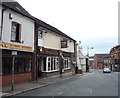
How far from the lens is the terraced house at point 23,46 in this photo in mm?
16123

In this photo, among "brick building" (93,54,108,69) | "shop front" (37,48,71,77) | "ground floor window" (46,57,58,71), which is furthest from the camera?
"brick building" (93,54,108,69)

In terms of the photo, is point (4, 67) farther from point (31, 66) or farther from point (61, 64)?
point (61, 64)

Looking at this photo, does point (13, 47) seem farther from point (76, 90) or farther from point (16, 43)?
point (76, 90)

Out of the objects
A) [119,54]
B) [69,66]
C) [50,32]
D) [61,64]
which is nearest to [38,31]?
[50,32]

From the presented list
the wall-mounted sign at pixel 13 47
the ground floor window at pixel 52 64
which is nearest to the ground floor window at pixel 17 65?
the wall-mounted sign at pixel 13 47

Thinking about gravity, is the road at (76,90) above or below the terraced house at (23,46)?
below

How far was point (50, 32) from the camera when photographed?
26.8m

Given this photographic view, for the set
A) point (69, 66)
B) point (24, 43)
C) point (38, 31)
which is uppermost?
point (38, 31)

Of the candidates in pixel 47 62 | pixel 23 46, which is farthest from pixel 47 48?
pixel 23 46

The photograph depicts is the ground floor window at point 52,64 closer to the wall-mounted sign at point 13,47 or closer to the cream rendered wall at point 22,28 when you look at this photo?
the cream rendered wall at point 22,28

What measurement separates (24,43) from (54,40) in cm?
969

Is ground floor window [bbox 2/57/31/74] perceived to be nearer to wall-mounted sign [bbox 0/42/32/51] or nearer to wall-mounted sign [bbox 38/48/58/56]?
wall-mounted sign [bbox 0/42/32/51]

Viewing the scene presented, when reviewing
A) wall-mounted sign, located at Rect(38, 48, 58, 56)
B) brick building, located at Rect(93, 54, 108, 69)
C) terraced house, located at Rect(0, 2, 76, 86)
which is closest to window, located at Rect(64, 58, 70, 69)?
terraced house, located at Rect(0, 2, 76, 86)

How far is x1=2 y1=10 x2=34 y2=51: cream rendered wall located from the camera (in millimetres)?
16209
